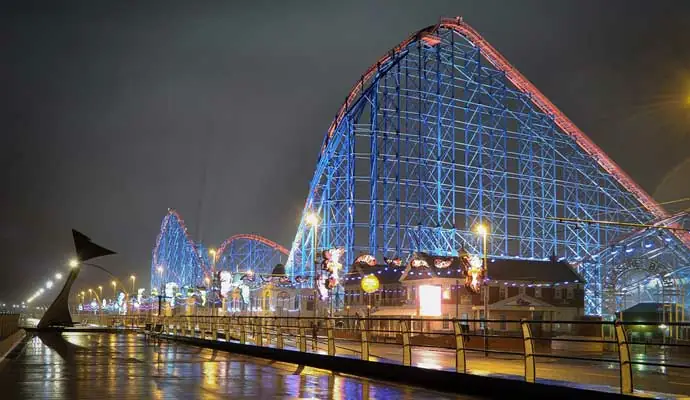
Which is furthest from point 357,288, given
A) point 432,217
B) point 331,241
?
point 432,217

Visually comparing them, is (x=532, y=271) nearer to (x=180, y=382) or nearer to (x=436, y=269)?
(x=436, y=269)

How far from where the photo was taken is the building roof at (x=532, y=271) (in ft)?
165

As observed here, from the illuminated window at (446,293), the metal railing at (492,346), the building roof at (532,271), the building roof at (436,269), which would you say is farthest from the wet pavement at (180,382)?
the building roof at (532,271)

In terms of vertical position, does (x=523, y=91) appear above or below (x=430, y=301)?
above

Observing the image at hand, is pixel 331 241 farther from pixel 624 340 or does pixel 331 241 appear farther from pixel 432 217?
pixel 624 340

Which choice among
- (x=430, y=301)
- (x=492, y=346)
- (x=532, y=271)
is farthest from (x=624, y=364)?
(x=532, y=271)

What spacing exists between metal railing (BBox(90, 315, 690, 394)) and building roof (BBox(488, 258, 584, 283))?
4603 millimetres

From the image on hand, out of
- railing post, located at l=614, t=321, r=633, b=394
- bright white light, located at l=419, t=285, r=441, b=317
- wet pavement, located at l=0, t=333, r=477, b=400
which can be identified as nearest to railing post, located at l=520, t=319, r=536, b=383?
wet pavement, located at l=0, t=333, r=477, b=400

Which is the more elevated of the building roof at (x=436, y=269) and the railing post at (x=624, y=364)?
the building roof at (x=436, y=269)

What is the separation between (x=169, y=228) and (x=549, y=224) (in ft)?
174

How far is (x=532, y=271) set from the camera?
52.1 m

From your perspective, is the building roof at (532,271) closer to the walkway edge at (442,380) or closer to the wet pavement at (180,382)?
the walkway edge at (442,380)

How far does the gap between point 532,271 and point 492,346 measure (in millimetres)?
23787

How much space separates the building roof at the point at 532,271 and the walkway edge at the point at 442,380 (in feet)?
100
